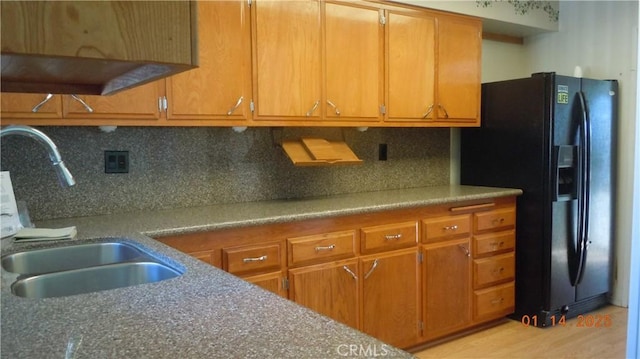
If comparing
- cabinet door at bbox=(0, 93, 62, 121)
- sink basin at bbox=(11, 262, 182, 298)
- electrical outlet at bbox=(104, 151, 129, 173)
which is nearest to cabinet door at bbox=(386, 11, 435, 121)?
electrical outlet at bbox=(104, 151, 129, 173)

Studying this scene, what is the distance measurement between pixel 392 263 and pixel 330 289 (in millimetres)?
410

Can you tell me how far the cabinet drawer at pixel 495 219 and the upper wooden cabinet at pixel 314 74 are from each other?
0.63 metres

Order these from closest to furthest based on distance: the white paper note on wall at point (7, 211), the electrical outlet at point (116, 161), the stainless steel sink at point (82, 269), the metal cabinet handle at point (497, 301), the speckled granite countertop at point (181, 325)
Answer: the speckled granite countertop at point (181, 325) < the stainless steel sink at point (82, 269) < the white paper note on wall at point (7, 211) < the electrical outlet at point (116, 161) < the metal cabinet handle at point (497, 301)

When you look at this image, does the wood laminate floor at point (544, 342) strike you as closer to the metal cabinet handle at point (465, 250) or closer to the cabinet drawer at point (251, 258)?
the metal cabinet handle at point (465, 250)

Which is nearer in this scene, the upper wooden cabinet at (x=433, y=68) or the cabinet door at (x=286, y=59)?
the cabinet door at (x=286, y=59)

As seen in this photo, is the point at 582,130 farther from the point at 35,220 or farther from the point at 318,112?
the point at 35,220

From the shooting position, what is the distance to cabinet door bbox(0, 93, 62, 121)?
188 cm

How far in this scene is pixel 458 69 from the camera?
10.7 feet

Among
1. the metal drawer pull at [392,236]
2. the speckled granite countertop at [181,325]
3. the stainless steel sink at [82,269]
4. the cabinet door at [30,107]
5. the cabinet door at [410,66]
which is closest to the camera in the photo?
the speckled granite countertop at [181,325]

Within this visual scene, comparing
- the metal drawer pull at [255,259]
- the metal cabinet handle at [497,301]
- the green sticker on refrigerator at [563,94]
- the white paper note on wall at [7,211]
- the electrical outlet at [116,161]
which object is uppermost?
the green sticker on refrigerator at [563,94]

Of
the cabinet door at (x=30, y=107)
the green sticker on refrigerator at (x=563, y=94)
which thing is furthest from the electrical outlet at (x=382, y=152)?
the cabinet door at (x=30, y=107)

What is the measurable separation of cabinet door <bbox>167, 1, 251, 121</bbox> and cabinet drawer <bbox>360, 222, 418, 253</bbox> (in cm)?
86

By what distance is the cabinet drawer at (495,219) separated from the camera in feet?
10.0

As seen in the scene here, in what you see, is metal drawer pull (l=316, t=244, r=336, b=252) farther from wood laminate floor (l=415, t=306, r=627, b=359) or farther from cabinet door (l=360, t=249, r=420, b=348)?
wood laminate floor (l=415, t=306, r=627, b=359)
